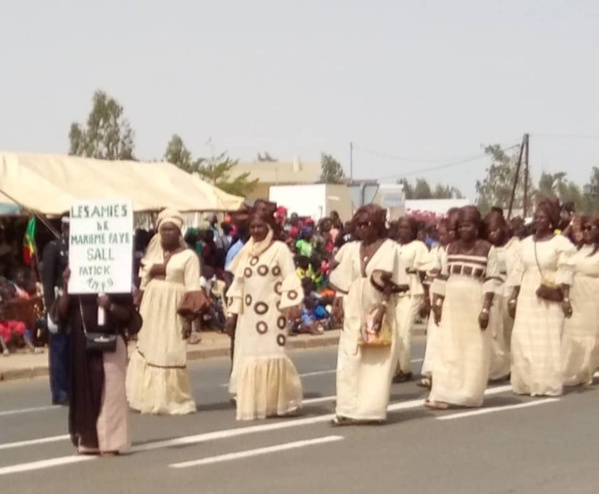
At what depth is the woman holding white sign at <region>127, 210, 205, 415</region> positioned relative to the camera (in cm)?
1262

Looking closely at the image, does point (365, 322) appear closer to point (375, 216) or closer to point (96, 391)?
point (375, 216)

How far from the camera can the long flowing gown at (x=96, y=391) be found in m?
10.4

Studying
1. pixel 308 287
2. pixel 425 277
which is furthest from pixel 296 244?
pixel 425 277

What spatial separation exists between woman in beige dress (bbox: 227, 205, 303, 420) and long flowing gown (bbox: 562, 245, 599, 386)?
13.8 feet

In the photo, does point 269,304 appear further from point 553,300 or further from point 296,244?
point 296,244

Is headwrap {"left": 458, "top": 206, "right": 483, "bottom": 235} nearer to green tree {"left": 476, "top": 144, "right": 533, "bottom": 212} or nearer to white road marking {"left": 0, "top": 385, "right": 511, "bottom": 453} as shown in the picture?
white road marking {"left": 0, "top": 385, "right": 511, "bottom": 453}

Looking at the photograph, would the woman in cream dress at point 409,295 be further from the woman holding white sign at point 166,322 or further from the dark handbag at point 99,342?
the dark handbag at point 99,342

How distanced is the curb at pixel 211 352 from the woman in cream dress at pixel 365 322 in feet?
19.4

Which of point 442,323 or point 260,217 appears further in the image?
point 442,323

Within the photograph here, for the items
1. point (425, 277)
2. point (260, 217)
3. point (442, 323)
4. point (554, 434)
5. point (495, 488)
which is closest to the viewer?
point (495, 488)

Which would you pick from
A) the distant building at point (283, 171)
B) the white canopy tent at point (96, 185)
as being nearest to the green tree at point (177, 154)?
the distant building at point (283, 171)

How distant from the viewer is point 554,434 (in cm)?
1169

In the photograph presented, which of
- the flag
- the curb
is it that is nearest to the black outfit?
the curb

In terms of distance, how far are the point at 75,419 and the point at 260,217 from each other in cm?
281
